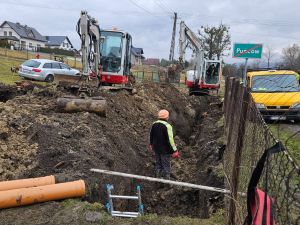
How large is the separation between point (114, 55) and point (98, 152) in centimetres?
1042

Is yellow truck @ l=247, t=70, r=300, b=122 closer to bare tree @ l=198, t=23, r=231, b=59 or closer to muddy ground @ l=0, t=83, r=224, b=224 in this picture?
muddy ground @ l=0, t=83, r=224, b=224

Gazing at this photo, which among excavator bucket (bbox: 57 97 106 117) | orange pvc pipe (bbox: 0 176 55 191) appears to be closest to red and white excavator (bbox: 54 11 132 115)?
excavator bucket (bbox: 57 97 106 117)

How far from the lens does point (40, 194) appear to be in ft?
17.4

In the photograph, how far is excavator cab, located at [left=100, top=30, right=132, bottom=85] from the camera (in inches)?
699

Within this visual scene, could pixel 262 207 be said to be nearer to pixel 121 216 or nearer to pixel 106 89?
pixel 121 216

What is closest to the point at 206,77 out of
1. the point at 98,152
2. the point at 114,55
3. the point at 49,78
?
the point at 114,55

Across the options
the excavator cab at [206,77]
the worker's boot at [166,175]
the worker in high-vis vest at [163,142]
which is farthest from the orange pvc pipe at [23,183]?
the excavator cab at [206,77]

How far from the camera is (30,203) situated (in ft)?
17.4

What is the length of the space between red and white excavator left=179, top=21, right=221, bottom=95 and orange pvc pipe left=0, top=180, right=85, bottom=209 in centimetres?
1867

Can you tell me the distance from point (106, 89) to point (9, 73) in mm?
15577

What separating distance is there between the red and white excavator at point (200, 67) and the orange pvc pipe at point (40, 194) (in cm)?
1867

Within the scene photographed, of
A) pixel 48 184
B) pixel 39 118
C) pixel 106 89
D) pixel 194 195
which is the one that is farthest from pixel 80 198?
pixel 106 89

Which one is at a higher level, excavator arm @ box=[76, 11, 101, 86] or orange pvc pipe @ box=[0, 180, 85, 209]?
excavator arm @ box=[76, 11, 101, 86]

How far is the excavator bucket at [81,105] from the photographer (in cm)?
1084
